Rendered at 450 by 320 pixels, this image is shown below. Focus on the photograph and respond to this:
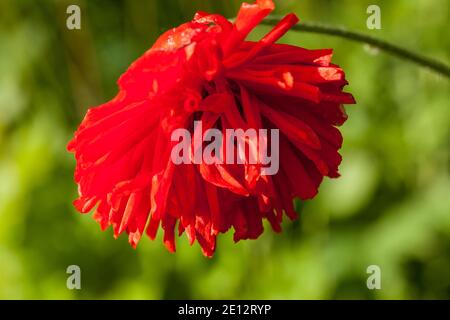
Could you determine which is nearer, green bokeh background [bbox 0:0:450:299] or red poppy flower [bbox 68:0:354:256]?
red poppy flower [bbox 68:0:354:256]

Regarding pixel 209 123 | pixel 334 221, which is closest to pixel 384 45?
pixel 209 123

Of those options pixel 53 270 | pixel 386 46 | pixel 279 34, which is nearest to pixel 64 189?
pixel 53 270

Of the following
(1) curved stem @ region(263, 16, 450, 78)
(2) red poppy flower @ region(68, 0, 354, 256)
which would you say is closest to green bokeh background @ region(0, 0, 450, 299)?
(1) curved stem @ region(263, 16, 450, 78)

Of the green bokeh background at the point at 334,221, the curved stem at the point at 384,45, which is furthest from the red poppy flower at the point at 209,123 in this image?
the green bokeh background at the point at 334,221

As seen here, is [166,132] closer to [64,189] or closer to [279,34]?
[279,34]

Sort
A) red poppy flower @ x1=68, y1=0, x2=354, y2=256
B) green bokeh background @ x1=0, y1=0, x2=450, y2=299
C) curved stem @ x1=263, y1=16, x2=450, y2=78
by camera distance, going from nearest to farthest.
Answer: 1. red poppy flower @ x1=68, y1=0, x2=354, y2=256
2. curved stem @ x1=263, y1=16, x2=450, y2=78
3. green bokeh background @ x1=0, y1=0, x2=450, y2=299

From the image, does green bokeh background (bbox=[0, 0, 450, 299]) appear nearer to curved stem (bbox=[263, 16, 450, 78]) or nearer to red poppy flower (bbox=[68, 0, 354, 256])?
curved stem (bbox=[263, 16, 450, 78])

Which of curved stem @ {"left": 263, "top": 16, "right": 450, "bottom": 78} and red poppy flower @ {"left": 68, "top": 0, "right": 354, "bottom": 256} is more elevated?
curved stem @ {"left": 263, "top": 16, "right": 450, "bottom": 78}
